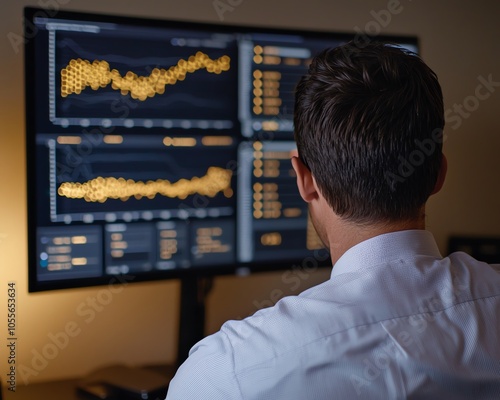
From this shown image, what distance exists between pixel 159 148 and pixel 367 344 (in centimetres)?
92

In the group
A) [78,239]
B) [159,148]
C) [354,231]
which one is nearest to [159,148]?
[159,148]

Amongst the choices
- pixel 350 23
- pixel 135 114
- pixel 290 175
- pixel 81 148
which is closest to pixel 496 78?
pixel 350 23

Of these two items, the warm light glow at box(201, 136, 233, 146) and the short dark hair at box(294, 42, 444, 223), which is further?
the warm light glow at box(201, 136, 233, 146)

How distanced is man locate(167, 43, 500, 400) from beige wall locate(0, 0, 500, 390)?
35.2 inches

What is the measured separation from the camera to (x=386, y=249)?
737 millimetres

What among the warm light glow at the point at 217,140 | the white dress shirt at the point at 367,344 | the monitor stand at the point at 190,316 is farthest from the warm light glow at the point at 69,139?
the white dress shirt at the point at 367,344

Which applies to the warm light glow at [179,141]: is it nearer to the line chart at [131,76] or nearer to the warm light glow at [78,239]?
the line chart at [131,76]

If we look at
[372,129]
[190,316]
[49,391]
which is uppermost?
[372,129]

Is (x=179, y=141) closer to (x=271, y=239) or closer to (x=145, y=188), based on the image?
(x=145, y=188)

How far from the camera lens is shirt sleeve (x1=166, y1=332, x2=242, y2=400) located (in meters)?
0.65

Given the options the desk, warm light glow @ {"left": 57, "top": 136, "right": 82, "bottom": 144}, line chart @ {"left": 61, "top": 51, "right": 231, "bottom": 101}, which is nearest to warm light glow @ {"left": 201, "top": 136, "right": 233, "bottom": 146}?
line chart @ {"left": 61, "top": 51, "right": 231, "bottom": 101}

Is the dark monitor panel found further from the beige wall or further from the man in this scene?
the man

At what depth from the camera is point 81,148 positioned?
4.53ft

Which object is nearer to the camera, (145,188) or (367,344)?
(367,344)
